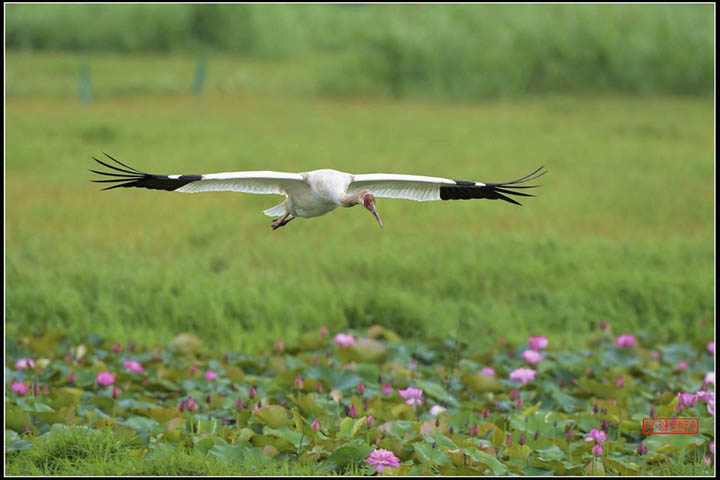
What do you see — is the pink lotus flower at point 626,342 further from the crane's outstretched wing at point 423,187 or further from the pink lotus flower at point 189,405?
the crane's outstretched wing at point 423,187

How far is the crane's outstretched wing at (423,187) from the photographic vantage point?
3.64 metres

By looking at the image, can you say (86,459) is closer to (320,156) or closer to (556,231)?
(556,231)

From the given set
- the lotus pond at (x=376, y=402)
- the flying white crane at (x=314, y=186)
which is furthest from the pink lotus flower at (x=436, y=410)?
the flying white crane at (x=314, y=186)

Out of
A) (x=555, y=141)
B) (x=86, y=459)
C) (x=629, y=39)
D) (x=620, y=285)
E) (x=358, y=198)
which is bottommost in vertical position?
(x=86, y=459)

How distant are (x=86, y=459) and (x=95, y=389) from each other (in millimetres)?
1386

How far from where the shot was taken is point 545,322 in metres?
8.98

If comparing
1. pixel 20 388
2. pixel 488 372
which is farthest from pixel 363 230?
pixel 20 388

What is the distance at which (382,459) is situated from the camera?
16.5 feet

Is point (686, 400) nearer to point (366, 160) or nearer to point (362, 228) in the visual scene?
point (362, 228)

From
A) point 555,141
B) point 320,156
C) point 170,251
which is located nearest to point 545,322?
point 170,251

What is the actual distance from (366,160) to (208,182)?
989 cm

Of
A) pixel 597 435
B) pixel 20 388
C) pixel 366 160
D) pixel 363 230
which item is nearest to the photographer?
pixel 597 435

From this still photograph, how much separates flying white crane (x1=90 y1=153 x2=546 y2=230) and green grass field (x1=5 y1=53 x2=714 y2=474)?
71.6 inches

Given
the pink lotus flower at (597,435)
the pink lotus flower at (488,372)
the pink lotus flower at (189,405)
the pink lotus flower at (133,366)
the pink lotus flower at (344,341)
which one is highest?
the pink lotus flower at (344,341)
